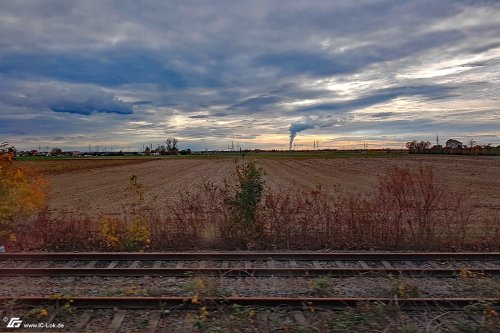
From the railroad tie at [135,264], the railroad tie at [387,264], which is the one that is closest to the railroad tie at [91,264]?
the railroad tie at [135,264]

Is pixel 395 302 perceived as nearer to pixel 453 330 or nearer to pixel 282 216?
pixel 453 330

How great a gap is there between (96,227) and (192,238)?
4.06 metres

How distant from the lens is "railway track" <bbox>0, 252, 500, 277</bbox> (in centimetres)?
878

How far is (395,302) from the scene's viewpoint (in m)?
6.63

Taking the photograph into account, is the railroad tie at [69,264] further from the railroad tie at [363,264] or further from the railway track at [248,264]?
the railroad tie at [363,264]

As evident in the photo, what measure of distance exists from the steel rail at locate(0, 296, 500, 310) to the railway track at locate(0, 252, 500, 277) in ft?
5.07

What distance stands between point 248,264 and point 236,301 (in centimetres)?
268

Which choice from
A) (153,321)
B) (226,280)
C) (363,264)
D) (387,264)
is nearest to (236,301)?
(226,280)

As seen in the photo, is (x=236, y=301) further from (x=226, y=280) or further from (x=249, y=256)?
(x=249, y=256)

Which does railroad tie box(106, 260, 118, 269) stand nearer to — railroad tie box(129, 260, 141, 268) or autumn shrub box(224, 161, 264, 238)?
railroad tie box(129, 260, 141, 268)

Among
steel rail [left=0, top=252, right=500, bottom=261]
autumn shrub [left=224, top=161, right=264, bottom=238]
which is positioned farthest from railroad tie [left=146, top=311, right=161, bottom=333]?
autumn shrub [left=224, top=161, right=264, bottom=238]

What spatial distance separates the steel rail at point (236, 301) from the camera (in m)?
6.86

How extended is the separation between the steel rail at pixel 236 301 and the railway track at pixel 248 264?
155cm

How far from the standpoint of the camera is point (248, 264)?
957cm
